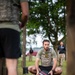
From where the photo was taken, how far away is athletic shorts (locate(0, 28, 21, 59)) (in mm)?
2762

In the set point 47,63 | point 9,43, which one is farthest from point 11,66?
point 47,63

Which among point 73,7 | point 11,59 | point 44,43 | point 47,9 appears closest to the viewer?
point 73,7

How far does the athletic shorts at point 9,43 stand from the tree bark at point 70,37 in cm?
109

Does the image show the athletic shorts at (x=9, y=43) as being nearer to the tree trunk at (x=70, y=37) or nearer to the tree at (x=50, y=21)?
the tree trunk at (x=70, y=37)

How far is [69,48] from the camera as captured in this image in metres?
1.74

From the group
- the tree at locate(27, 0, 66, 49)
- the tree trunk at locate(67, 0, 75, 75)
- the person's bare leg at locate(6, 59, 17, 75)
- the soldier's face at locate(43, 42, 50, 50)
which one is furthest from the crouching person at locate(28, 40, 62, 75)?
the tree at locate(27, 0, 66, 49)

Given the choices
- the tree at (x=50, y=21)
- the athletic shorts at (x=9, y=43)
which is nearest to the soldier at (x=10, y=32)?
the athletic shorts at (x=9, y=43)

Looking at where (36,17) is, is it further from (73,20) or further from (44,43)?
(73,20)

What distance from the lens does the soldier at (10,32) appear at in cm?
276

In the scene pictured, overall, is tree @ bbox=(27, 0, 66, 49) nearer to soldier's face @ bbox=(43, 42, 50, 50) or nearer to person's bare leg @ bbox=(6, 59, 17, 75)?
soldier's face @ bbox=(43, 42, 50, 50)

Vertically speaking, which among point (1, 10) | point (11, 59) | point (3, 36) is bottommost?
point (11, 59)

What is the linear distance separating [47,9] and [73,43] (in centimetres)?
2119

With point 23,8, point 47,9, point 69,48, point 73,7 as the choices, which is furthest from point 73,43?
point 47,9

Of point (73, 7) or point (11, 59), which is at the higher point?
point (73, 7)
